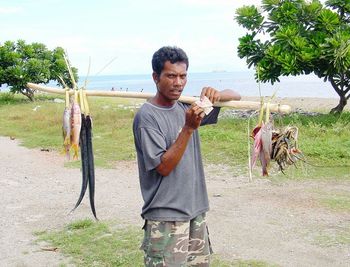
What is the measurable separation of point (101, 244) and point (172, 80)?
10.0 feet

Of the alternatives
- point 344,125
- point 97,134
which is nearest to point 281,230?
point 344,125

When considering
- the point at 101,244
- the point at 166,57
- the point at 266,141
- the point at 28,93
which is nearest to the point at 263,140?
the point at 266,141

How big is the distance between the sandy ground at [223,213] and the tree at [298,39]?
15.8 feet

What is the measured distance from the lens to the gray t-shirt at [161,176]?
2818 millimetres

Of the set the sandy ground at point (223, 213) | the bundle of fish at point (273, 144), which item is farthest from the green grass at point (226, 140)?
the bundle of fish at point (273, 144)

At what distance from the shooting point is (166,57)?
9.36ft

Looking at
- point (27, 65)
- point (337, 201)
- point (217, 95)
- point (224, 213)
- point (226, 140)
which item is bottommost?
point (224, 213)

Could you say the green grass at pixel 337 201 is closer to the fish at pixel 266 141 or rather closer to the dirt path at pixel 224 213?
the dirt path at pixel 224 213

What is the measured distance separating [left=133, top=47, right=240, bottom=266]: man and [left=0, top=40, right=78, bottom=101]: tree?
19422mm

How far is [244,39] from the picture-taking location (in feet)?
47.3

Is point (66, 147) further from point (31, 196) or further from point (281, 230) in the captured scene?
point (31, 196)

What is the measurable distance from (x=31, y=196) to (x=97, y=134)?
6.34 metres

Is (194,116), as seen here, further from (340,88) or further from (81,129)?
(340,88)

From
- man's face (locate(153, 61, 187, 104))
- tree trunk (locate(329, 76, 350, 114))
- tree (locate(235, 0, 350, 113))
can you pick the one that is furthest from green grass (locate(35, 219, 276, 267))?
tree trunk (locate(329, 76, 350, 114))
